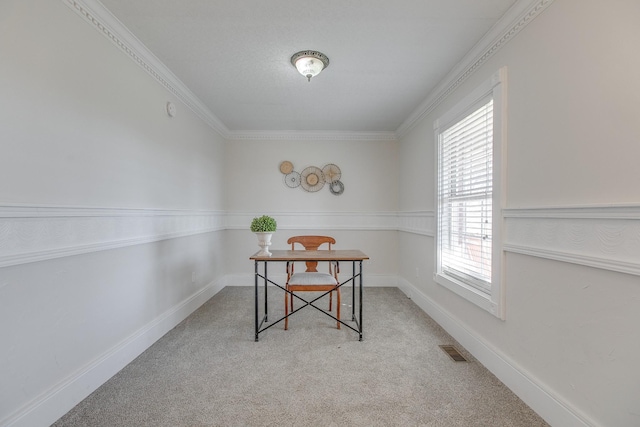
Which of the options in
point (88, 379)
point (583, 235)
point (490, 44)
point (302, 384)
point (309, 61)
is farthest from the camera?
point (309, 61)

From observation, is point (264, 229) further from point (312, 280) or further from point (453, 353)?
point (453, 353)

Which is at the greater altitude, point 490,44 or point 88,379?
point 490,44

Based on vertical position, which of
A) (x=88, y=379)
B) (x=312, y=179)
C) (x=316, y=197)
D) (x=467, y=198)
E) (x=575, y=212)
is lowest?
(x=88, y=379)

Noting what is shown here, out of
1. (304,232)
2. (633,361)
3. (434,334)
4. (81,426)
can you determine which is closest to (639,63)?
(633,361)

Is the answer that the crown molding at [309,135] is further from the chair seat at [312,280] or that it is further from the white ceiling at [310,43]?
the chair seat at [312,280]

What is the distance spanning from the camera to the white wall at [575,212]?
3.89 feet

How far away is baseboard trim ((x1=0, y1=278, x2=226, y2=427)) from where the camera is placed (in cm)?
140

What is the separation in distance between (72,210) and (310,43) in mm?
1906

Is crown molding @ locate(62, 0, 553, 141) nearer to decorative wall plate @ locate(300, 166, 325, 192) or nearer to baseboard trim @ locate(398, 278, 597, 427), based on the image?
decorative wall plate @ locate(300, 166, 325, 192)

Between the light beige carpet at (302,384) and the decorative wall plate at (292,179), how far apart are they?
221 cm

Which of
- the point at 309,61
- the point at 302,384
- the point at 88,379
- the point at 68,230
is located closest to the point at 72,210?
the point at 68,230

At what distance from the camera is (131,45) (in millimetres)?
2104

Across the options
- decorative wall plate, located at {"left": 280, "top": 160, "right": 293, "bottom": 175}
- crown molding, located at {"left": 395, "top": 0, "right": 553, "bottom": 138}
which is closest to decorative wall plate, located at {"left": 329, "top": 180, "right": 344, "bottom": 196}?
decorative wall plate, located at {"left": 280, "top": 160, "right": 293, "bottom": 175}

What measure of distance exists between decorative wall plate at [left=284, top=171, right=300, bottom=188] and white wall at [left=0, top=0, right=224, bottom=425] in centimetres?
194
